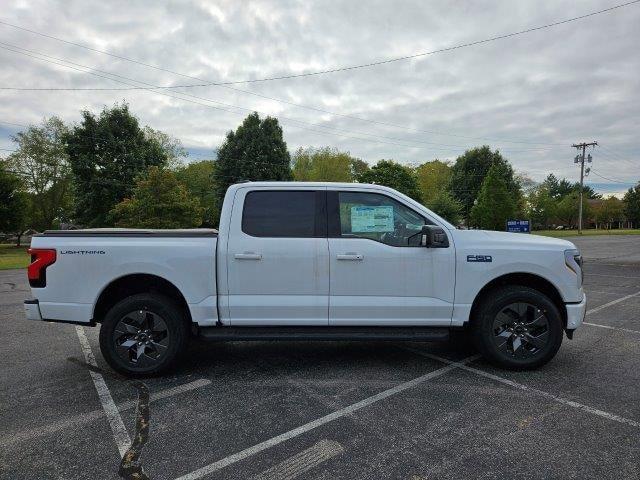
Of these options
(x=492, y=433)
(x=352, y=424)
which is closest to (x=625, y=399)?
(x=492, y=433)

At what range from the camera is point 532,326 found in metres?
4.15

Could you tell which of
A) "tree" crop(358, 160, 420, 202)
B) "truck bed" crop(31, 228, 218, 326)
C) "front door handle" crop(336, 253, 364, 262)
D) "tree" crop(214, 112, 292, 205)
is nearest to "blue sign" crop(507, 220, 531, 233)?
"front door handle" crop(336, 253, 364, 262)

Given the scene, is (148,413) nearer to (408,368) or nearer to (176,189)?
(408,368)

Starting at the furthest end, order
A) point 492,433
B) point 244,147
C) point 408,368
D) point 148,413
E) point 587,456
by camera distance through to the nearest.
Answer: point 244,147
point 408,368
point 148,413
point 492,433
point 587,456

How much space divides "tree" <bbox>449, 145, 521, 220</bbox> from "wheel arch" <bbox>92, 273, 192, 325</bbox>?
53.8m

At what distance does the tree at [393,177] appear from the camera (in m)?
45.7

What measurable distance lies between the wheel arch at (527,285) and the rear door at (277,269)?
1.62 m

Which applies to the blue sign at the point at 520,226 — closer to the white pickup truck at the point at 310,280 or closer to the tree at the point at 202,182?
the white pickup truck at the point at 310,280

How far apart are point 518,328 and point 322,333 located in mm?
2035

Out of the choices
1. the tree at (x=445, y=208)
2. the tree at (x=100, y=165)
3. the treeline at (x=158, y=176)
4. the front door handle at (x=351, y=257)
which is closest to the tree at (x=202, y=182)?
the treeline at (x=158, y=176)

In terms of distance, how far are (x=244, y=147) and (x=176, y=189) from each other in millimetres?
16000

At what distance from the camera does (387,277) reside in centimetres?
405

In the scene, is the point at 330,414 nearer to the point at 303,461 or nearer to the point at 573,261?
the point at 303,461

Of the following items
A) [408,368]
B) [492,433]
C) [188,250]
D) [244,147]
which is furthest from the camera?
[244,147]
